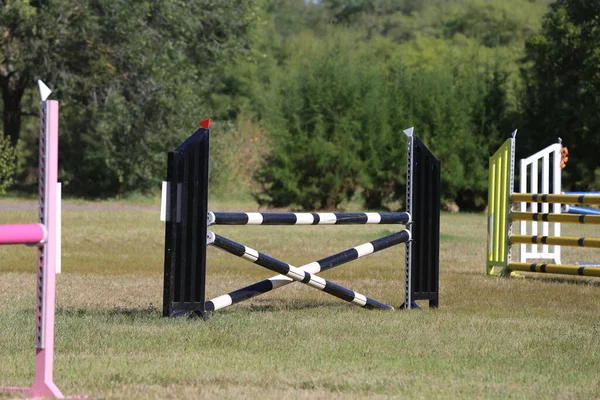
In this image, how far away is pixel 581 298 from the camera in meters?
9.98

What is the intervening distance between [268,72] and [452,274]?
49.2 metres

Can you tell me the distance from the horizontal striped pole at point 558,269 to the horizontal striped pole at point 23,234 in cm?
801

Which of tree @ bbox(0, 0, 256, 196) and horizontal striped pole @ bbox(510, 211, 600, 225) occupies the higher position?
tree @ bbox(0, 0, 256, 196)

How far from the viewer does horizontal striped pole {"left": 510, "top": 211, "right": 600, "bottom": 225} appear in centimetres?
1155

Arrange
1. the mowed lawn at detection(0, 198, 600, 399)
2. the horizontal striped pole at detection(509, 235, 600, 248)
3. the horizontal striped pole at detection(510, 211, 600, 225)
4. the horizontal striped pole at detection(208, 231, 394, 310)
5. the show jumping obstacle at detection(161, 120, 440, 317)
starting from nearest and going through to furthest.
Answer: the mowed lawn at detection(0, 198, 600, 399) < the show jumping obstacle at detection(161, 120, 440, 317) < the horizontal striped pole at detection(208, 231, 394, 310) < the horizontal striped pole at detection(510, 211, 600, 225) < the horizontal striped pole at detection(509, 235, 600, 248)

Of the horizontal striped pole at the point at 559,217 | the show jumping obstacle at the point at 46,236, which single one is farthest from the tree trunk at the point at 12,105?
the show jumping obstacle at the point at 46,236

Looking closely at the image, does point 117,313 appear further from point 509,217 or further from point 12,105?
point 12,105

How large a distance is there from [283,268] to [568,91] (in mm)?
29465

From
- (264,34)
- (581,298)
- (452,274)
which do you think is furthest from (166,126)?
(264,34)

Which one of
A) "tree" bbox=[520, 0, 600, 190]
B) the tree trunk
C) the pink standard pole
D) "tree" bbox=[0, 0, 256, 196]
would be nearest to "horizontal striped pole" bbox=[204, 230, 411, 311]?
the pink standard pole

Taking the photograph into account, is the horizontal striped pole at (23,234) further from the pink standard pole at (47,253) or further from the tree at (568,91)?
the tree at (568,91)

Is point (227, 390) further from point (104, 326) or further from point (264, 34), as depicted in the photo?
point (264, 34)

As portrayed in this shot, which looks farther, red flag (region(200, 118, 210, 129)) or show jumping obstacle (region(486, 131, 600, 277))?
show jumping obstacle (region(486, 131, 600, 277))

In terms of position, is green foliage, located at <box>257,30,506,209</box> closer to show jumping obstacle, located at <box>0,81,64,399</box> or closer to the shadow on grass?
the shadow on grass
